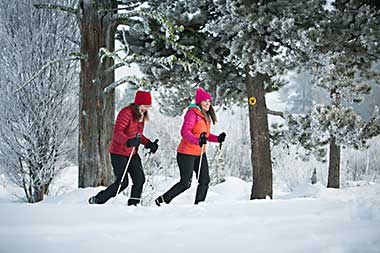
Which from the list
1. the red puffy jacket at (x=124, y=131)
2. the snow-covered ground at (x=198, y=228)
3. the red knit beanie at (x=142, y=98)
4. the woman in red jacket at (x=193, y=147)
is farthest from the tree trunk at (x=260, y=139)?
the snow-covered ground at (x=198, y=228)

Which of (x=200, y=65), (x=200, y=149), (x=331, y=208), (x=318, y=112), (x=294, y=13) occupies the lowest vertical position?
(x=331, y=208)

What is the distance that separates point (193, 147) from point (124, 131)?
0.86m

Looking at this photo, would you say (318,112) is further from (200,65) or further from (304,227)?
(304,227)

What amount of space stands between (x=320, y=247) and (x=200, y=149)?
269 centimetres

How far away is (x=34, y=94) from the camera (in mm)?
7777

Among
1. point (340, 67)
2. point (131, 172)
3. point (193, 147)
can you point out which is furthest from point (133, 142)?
point (340, 67)

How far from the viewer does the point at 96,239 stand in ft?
8.35

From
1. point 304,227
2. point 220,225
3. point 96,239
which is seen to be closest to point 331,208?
point 304,227

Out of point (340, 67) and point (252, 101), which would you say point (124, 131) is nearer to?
point (252, 101)

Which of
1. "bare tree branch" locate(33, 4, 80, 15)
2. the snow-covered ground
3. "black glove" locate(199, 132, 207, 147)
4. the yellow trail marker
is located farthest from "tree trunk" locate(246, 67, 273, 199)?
"bare tree branch" locate(33, 4, 80, 15)

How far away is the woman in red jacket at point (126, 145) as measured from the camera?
4.67 metres

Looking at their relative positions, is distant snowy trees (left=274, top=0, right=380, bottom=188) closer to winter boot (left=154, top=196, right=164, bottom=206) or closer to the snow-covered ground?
the snow-covered ground

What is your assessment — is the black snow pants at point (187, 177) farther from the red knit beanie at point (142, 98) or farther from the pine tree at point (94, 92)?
the pine tree at point (94, 92)

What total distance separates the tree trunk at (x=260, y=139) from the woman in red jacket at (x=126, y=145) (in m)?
2.69
